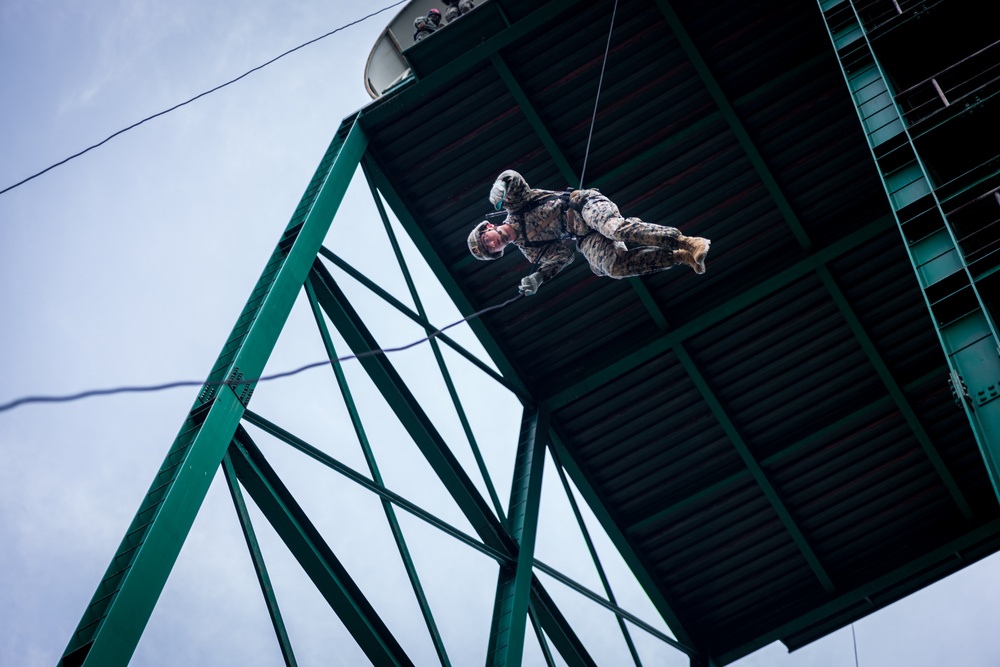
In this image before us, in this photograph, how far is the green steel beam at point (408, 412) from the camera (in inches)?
567

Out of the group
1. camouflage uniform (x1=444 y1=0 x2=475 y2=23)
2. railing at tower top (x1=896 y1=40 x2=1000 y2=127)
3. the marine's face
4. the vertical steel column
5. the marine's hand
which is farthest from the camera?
camouflage uniform (x1=444 y1=0 x2=475 y2=23)

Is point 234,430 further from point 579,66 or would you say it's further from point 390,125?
point 579,66

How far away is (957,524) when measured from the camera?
1855cm

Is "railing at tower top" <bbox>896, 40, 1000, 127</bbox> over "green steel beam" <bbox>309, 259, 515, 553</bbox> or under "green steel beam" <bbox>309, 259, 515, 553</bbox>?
under

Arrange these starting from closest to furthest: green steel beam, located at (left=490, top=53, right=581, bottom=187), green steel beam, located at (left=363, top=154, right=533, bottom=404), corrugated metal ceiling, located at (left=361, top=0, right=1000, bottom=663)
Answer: green steel beam, located at (left=490, top=53, right=581, bottom=187), corrugated metal ceiling, located at (left=361, top=0, right=1000, bottom=663), green steel beam, located at (left=363, top=154, right=533, bottom=404)

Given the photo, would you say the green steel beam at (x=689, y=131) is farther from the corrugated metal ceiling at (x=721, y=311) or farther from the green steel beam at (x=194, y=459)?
the green steel beam at (x=194, y=459)

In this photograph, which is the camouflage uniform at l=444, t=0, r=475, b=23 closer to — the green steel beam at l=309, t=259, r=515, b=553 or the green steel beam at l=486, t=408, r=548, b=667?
the green steel beam at l=309, t=259, r=515, b=553

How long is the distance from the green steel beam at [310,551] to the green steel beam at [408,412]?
316cm

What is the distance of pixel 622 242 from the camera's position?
41.3 ft

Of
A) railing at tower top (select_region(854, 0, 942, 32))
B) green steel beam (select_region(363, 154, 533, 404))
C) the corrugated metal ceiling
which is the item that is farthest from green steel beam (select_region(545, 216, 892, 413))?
railing at tower top (select_region(854, 0, 942, 32))

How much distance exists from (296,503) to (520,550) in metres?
4.41

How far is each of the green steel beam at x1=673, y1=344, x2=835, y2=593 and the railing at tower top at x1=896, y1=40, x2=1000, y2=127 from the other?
6.83 metres

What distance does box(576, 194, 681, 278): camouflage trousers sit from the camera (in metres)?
12.4

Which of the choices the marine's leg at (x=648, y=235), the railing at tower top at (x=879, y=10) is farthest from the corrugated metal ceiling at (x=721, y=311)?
the marine's leg at (x=648, y=235)
